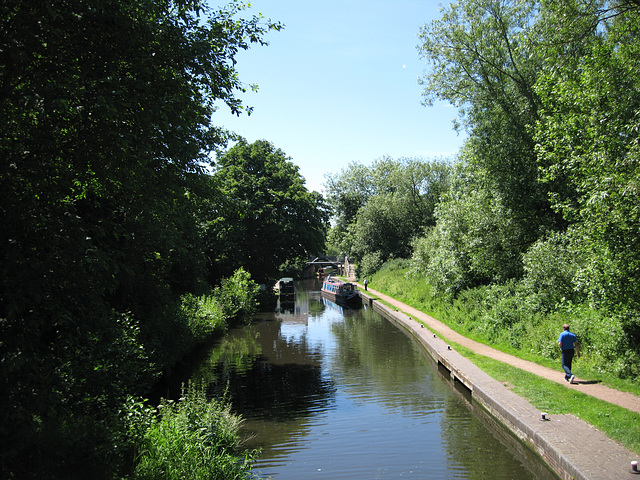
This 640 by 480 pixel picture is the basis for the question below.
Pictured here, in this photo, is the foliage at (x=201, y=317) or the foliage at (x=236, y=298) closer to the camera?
the foliage at (x=201, y=317)

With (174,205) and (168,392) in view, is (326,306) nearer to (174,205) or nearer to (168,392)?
(168,392)

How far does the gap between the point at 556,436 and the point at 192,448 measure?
238 inches

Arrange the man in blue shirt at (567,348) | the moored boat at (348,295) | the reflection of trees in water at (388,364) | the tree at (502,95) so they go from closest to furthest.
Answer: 1. the man in blue shirt at (567,348)
2. the reflection of trees in water at (388,364)
3. the tree at (502,95)
4. the moored boat at (348,295)

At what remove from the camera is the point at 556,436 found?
791 centimetres

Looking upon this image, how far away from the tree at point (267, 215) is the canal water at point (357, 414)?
1391 centimetres

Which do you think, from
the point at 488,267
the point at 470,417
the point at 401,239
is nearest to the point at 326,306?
the point at 401,239

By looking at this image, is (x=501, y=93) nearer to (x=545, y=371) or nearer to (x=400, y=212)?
(x=545, y=371)

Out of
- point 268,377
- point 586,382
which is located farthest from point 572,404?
point 268,377

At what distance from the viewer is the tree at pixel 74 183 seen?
489cm

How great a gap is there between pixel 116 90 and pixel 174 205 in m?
3.12

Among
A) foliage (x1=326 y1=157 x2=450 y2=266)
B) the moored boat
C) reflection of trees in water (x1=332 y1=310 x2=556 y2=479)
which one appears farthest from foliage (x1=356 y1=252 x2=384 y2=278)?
reflection of trees in water (x1=332 y1=310 x2=556 y2=479)

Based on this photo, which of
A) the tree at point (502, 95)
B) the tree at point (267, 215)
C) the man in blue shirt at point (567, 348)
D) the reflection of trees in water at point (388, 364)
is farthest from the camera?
the tree at point (267, 215)

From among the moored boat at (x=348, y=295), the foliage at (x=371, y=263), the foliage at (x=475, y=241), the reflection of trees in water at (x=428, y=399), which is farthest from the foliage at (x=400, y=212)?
the reflection of trees in water at (x=428, y=399)

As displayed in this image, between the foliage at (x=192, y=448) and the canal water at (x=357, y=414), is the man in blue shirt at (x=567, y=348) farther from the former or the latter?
the foliage at (x=192, y=448)
